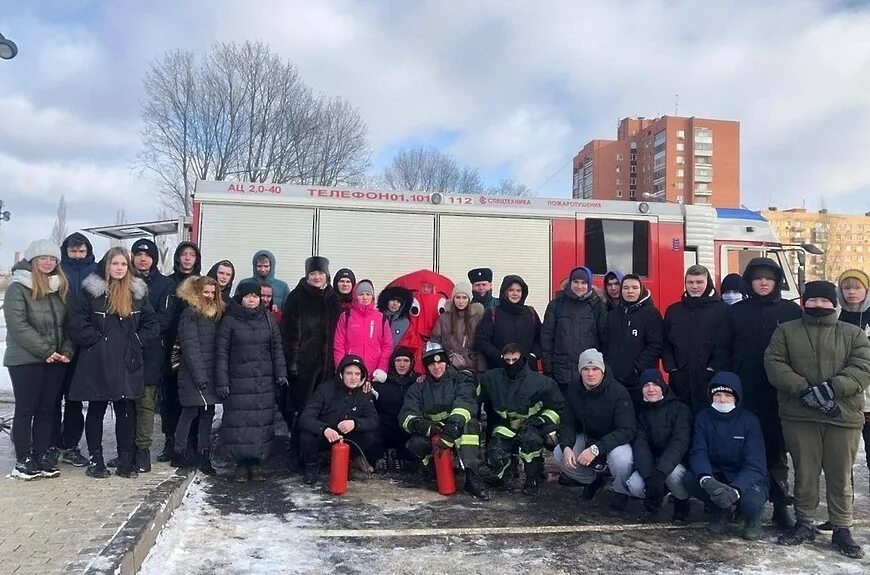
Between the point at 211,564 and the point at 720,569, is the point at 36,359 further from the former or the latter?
the point at 720,569

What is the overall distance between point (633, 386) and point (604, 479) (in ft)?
2.75

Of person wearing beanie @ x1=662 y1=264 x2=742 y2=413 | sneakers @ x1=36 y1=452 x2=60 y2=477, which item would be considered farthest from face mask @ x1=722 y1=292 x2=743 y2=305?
sneakers @ x1=36 y1=452 x2=60 y2=477

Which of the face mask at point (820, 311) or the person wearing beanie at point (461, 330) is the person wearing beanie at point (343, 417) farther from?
the face mask at point (820, 311)

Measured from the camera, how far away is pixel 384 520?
5.05 m

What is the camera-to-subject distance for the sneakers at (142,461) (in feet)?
19.0

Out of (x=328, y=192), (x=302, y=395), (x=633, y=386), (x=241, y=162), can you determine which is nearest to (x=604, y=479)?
(x=633, y=386)

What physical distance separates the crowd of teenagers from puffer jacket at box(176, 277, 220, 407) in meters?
0.02

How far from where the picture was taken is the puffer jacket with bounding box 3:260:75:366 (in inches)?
211

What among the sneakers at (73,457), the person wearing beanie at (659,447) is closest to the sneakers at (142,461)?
the sneakers at (73,457)

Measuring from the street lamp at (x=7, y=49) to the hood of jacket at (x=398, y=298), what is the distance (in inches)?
213

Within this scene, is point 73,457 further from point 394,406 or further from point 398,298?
point 398,298

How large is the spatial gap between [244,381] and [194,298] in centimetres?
83

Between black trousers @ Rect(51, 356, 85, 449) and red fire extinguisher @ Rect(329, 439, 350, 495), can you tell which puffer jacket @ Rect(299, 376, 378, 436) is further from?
black trousers @ Rect(51, 356, 85, 449)

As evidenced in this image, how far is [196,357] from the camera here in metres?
5.84
